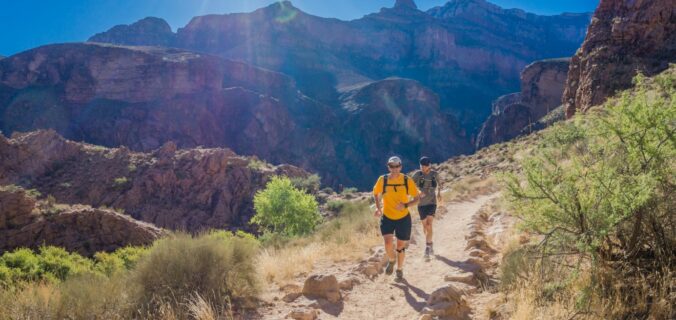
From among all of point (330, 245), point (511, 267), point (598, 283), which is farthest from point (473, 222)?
point (598, 283)

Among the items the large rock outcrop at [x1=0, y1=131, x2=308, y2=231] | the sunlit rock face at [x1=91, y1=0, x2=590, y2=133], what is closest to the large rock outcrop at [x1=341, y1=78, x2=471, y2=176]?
the sunlit rock face at [x1=91, y1=0, x2=590, y2=133]

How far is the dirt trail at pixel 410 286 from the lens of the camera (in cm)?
540

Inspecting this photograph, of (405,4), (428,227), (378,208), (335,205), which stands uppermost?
(405,4)

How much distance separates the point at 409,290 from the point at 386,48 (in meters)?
165

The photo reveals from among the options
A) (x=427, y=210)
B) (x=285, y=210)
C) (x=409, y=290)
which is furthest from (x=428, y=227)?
(x=285, y=210)

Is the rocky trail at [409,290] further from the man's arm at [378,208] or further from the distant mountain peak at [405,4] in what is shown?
the distant mountain peak at [405,4]

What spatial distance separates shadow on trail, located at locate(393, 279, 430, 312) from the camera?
5.42m

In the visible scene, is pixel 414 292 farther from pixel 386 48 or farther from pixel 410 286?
pixel 386 48

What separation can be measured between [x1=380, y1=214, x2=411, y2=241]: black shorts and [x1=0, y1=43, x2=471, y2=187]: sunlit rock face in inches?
3026

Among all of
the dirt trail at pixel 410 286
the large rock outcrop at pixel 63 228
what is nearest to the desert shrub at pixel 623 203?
the dirt trail at pixel 410 286

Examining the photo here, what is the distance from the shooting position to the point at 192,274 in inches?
215

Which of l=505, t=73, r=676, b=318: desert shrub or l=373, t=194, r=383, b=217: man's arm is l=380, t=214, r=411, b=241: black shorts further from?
l=505, t=73, r=676, b=318: desert shrub

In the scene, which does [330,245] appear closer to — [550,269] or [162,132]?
[550,269]

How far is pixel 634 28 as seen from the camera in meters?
32.4
